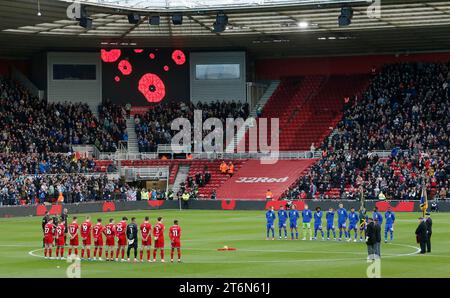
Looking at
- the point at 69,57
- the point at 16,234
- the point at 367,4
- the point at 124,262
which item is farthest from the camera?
the point at 69,57

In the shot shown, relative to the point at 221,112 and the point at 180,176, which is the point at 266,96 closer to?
the point at 221,112

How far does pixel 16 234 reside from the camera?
47125mm

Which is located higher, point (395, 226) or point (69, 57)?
point (69, 57)

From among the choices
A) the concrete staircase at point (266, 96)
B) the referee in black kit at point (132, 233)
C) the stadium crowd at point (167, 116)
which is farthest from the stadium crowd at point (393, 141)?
the referee in black kit at point (132, 233)

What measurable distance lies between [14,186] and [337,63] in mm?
32381

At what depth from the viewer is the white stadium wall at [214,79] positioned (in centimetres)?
7988

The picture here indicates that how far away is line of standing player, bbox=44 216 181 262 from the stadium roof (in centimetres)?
2515

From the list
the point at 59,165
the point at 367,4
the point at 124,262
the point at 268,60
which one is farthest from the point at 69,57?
the point at 124,262

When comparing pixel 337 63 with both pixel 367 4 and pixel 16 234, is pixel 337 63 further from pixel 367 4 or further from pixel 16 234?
pixel 16 234

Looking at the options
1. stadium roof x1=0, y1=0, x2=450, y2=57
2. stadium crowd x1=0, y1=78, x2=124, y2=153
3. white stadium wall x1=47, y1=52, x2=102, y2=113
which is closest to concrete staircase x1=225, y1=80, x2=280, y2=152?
stadium roof x1=0, y1=0, x2=450, y2=57

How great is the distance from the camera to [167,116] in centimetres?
7869

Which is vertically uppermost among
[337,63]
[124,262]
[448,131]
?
[337,63]

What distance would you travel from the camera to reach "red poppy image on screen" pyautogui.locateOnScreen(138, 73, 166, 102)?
3169 inches
